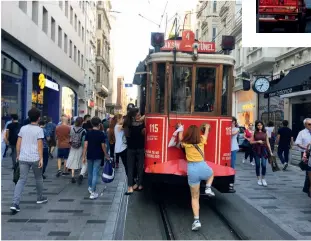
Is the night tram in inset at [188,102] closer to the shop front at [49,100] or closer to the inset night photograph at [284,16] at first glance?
the inset night photograph at [284,16]

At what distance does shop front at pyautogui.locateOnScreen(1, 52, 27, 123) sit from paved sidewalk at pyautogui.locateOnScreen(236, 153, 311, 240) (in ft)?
34.1

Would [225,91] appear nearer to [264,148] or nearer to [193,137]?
[193,137]

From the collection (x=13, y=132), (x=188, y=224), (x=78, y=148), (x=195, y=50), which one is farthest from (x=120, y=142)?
(x=13, y=132)

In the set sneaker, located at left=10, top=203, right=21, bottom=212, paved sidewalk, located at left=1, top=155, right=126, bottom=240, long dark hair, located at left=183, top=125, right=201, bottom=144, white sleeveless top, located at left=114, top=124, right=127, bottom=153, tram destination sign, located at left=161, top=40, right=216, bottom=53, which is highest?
tram destination sign, located at left=161, top=40, right=216, bottom=53

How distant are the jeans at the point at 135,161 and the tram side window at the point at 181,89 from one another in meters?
1.21

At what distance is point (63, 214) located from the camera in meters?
6.88

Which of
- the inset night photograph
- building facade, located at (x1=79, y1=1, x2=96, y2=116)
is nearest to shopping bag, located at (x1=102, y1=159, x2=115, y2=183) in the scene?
the inset night photograph

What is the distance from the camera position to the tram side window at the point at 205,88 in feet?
24.9

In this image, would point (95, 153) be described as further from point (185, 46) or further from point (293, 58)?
point (293, 58)

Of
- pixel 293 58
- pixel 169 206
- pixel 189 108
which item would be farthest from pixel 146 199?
pixel 293 58

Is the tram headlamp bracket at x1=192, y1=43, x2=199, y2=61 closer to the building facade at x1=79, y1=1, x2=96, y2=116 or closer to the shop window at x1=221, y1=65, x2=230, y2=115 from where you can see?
the shop window at x1=221, y1=65, x2=230, y2=115

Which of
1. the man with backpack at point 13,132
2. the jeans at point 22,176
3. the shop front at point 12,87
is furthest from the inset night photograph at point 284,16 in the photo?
the shop front at point 12,87

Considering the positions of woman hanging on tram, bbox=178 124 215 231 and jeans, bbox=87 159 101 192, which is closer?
woman hanging on tram, bbox=178 124 215 231

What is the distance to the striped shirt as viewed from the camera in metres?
7.03
